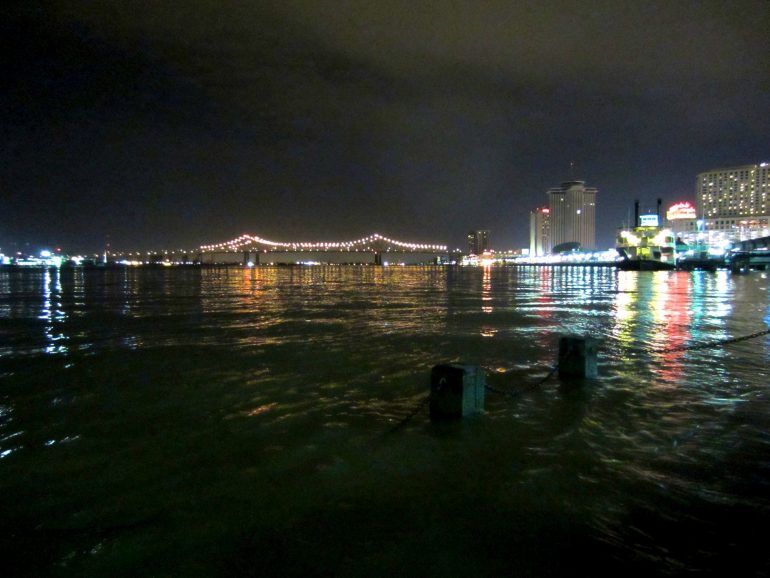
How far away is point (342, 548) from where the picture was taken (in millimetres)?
4027

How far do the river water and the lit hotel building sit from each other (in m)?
164

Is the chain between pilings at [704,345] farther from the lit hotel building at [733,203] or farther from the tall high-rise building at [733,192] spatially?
the tall high-rise building at [733,192]

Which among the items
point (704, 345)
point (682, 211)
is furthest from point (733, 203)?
point (704, 345)

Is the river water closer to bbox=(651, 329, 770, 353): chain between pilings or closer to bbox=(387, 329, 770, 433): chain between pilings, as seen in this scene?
bbox=(387, 329, 770, 433): chain between pilings

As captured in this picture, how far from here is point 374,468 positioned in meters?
5.49

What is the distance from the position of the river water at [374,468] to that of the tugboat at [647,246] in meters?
102

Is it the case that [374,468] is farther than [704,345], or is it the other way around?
[704,345]

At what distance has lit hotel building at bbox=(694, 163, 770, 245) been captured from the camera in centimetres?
15612

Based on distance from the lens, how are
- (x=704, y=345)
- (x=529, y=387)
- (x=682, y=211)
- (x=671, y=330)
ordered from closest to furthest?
1. (x=529, y=387)
2. (x=704, y=345)
3. (x=671, y=330)
4. (x=682, y=211)

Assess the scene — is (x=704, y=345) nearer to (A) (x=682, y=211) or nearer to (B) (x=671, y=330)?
(B) (x=671, y=330)

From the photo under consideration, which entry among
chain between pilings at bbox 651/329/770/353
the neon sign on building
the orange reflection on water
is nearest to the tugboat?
the neon sign on building

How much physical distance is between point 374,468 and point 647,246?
12563 cm

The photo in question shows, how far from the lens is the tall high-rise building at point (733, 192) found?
16550 centimetres

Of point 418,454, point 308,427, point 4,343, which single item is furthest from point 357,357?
point 4,343
